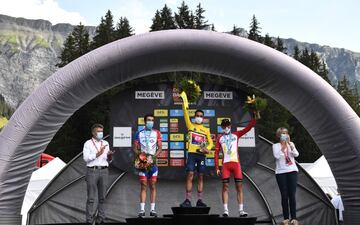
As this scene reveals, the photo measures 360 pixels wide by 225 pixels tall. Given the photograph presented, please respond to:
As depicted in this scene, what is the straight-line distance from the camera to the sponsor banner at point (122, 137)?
9.91 m

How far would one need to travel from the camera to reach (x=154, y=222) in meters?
7.12

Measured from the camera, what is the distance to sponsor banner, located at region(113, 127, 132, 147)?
9.91 m

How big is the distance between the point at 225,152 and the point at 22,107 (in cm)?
370

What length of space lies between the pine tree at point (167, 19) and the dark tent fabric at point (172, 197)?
35.2 m

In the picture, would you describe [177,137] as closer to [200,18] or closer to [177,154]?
[177,154]

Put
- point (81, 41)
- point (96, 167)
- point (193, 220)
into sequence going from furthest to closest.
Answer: point (81, 41) < point (96, 167) < point (193, 220)

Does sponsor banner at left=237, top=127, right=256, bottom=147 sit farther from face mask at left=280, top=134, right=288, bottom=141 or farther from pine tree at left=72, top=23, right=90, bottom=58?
pine tree at left=72, top=23, right=90, bottom=58

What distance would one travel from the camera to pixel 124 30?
148 ft

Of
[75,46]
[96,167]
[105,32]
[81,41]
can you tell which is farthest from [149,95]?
[75,46]

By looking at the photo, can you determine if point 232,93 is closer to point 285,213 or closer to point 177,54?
point 177,54

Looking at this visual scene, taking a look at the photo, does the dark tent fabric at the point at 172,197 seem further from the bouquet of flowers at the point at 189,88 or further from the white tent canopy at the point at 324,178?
the white tent canopy at the point at 324,178

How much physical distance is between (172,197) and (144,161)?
2481 mm

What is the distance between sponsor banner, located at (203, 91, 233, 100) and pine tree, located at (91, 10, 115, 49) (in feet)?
111

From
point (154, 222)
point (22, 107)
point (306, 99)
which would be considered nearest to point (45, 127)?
point (22, 107)
